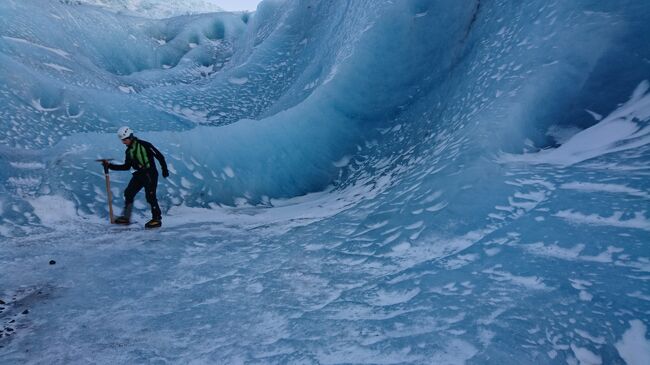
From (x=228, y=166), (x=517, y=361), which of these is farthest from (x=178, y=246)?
(x=517, y=361)

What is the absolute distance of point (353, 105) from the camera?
618 cm

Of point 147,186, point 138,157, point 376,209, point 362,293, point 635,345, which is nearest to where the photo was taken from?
point 635,345

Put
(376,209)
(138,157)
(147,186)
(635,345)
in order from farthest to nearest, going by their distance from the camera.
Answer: (147,186)
(138,157)
(376,209)
(635,345)

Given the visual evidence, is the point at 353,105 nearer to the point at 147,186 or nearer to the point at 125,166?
the point at 147,186

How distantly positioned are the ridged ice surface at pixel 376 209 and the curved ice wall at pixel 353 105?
0.03 metres

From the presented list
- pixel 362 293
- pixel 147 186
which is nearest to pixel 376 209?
pixel 362 293

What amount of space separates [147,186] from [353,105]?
321 centimetres

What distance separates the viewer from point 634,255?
2266 millimetres

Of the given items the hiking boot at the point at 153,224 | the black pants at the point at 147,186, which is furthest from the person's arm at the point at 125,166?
the hiking boot at the point at 153,224

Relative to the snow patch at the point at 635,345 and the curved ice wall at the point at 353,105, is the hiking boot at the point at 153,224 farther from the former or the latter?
the snow patch at the point at 635,345

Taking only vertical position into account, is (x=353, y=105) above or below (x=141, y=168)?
above

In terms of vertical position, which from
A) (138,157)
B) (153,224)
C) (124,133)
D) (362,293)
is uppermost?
(124,133)

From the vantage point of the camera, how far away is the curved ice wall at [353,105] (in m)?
3.95

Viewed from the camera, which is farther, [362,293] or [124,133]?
[124,133]
